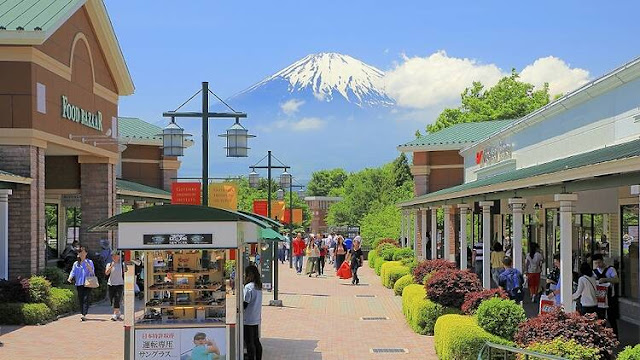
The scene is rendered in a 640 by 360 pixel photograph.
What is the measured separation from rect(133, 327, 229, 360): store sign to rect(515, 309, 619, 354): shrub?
165 inches

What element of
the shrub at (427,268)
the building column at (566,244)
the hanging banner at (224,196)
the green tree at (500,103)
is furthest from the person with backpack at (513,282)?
the green tree at (500,103)

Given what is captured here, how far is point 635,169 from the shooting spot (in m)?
10.8

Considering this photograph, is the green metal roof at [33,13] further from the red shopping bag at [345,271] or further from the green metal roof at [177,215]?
the red shopping bag at [345,271]

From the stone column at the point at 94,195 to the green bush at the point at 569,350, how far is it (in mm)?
21408

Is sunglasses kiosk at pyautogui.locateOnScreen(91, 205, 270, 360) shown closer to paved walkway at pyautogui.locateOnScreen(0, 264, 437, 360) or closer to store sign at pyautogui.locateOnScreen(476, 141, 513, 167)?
paved walkway at pyautogui.locateOnScreen(0, 264, 437, 360)

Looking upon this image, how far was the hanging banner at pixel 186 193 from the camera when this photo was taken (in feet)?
93.8

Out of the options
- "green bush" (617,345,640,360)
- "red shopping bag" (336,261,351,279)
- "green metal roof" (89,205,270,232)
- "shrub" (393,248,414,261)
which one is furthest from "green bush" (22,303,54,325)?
"shrub" (393,248,414,261)

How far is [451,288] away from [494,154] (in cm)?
1569

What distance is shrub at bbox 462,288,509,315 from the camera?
52.4 feet

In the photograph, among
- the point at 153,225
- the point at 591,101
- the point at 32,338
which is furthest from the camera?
the point at 591,101

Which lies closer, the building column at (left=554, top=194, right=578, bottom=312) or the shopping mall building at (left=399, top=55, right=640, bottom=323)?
the shopping mall building at (left=399, top=55, right=640, bottom=323)

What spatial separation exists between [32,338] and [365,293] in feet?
46.2

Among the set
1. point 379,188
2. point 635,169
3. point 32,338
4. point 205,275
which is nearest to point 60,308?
point 32,338

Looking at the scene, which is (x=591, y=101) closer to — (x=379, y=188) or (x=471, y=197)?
(x=471, y=197)
